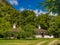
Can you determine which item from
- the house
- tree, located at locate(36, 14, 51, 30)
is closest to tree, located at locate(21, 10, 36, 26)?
tree, located at locate(36, 14, 51, 30)

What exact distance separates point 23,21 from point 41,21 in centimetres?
733

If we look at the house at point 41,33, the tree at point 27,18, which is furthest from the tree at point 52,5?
the house at point 41,33

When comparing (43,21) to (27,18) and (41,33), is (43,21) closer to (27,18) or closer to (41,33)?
(27,18)

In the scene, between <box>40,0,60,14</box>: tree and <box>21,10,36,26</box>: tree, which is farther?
<box>21,10,36,26</box>: tree

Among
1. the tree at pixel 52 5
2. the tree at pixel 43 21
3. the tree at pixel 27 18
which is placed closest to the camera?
the tree at pixel 52 5

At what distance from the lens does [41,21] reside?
292 ft

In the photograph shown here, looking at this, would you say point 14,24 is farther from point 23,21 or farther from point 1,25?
point 1,25

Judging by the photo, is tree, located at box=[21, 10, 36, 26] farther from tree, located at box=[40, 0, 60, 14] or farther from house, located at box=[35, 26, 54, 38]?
tree, located at box=[40, 0, 60, 14]

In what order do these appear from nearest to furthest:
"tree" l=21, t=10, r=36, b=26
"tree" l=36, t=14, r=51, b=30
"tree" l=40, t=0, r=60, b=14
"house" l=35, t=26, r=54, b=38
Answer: "tree" l=40, t=0, r=60, b=14, "tree" l=21, t=10, r=36, b=26, "tree" l=36, t=14, r=51, b=30, "house" l=35, t=26, r=54, b=38

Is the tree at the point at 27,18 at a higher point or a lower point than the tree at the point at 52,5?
higher

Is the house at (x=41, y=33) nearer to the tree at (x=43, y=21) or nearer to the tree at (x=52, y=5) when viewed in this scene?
the tree at (x=43, y=21)

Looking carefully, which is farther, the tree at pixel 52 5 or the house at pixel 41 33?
the house at pixel 41 33

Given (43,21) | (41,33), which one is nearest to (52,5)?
(43,21)

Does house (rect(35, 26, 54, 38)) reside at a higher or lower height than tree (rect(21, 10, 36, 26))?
lower
